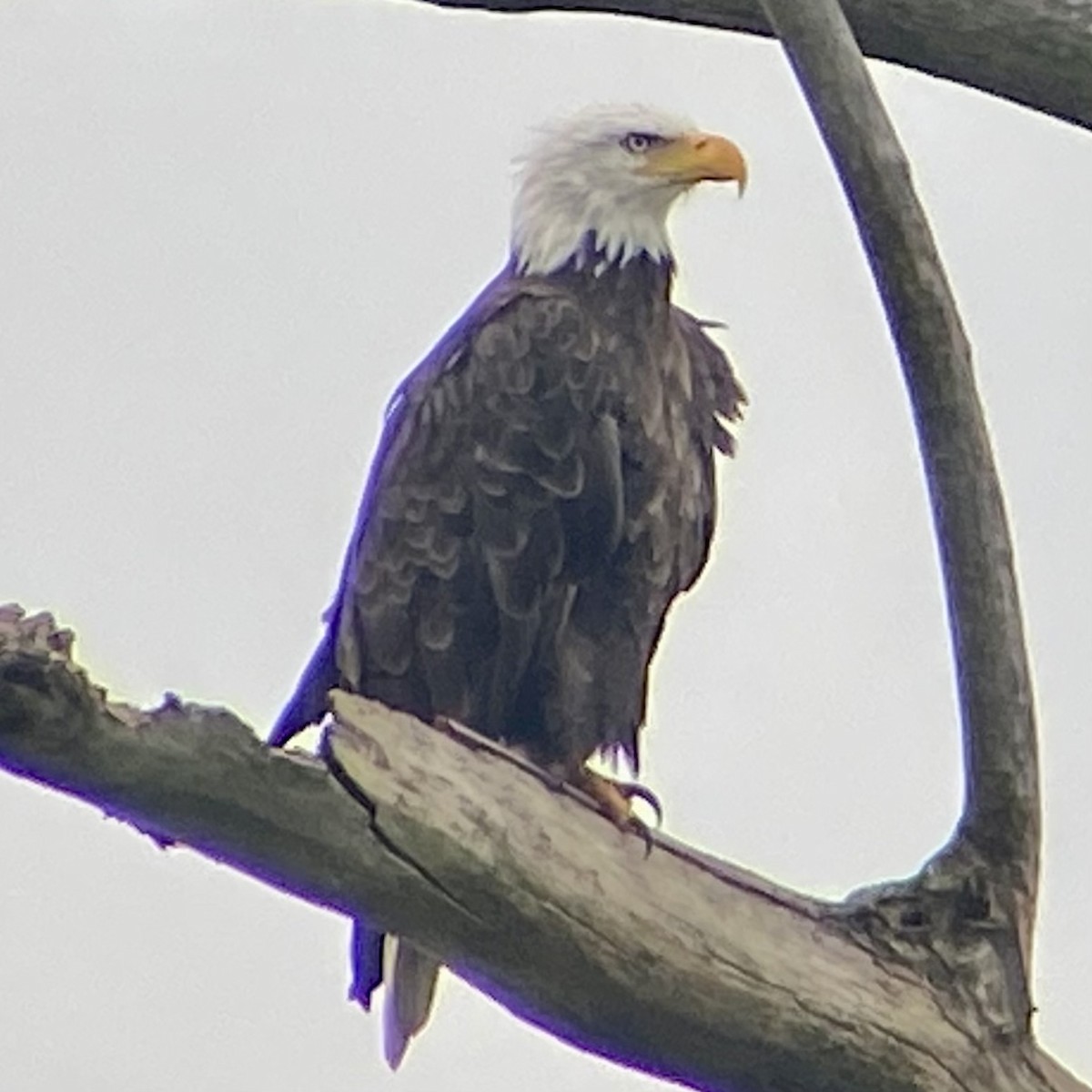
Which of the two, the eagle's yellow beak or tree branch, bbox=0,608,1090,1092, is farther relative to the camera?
the eagle's yellow beak

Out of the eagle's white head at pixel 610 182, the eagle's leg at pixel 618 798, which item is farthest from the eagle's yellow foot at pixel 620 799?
the eagle's white head at pixel 610 182

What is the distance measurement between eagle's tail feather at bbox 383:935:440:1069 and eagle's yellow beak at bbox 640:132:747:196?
6.63 ft

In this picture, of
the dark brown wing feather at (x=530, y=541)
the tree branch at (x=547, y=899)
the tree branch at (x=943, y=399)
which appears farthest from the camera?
the dark brown wing feather at (x=530, y=541)

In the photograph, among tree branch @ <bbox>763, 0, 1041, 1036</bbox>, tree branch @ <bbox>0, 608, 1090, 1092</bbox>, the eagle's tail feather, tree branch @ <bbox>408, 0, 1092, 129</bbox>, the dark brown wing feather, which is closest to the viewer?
tree branch @ <bbox>0, 608, 1090, 1092</bbox>

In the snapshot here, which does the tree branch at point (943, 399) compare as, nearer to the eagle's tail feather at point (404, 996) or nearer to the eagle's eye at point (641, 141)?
the eagle's tail feather at point (404, 996)

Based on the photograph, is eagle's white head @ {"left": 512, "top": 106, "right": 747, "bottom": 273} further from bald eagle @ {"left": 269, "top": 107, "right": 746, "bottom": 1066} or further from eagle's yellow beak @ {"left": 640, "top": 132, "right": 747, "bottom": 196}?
bald eagle @ {"left": 269, "top": 107, "right": 746, "bottom": 1066}

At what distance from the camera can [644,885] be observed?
3.82 m

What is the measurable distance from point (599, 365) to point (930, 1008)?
1.95 meters

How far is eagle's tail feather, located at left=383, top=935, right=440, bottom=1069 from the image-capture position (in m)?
5.04

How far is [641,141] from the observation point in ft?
20.2

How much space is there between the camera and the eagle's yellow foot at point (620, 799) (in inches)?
156

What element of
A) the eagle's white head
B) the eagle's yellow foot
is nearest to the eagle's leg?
the eagle's yellow foot

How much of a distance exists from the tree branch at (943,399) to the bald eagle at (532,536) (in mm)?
1471

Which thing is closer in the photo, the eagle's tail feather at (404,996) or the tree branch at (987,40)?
the tree branch at (987,40)
